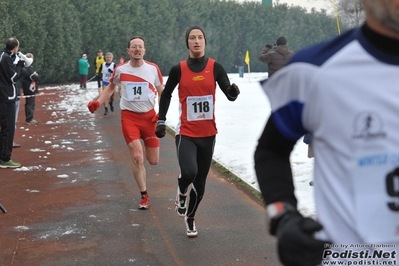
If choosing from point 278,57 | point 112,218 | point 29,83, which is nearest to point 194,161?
point 112,218

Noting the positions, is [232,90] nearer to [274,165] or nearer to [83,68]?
[274,165]

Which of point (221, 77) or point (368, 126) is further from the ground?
point (368, 126)

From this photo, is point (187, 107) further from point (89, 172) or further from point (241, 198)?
point (89, 172)

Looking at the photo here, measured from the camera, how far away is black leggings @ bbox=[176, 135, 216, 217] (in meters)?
6.70

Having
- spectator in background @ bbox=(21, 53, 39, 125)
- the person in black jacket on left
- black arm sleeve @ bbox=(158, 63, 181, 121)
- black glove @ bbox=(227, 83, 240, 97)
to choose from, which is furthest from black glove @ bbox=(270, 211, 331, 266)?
spectator in background @ bbox=(21, 53, 39, 125)

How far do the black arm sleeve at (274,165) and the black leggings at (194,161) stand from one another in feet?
14.4

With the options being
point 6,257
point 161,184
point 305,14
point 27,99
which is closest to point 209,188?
point 161,184

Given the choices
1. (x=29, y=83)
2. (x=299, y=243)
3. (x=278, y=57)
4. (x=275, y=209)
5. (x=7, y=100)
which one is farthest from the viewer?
(x=29, y=83)

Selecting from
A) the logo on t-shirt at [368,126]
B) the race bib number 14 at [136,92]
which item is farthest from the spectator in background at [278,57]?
the logo on t-shirt at [368,126]

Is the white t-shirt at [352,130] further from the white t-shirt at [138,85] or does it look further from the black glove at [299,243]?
the white t-shirt at [138,85]

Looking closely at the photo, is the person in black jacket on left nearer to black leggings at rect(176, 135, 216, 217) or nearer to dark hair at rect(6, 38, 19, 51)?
dark hair at rect(6, 38, 19, 51)

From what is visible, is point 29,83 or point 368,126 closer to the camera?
point 368,126

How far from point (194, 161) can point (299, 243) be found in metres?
4.82

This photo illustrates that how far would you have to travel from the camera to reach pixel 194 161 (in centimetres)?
672
